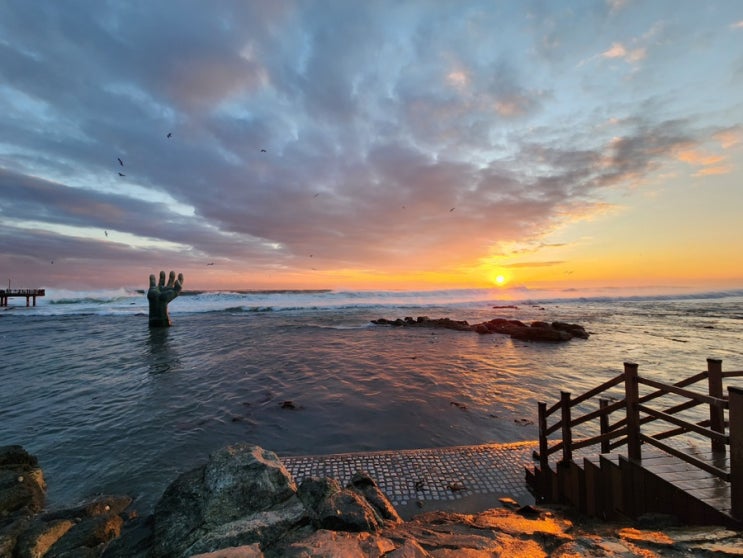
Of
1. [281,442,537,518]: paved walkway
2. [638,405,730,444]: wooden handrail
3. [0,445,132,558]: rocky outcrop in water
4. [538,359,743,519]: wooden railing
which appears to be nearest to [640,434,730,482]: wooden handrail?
[538,359,743,519]: wooden railing

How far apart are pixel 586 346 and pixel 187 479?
22075mm

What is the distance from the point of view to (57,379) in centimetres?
1256

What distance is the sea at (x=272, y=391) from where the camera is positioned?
7.14m

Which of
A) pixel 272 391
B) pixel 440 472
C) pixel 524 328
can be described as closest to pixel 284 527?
pixel 440 472

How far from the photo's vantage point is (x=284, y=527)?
369cm

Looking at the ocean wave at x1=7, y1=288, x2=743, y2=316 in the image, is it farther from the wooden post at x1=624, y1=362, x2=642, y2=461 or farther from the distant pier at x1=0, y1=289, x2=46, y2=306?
the wooden post at x1=624, y1=362, x2=642, y2=461

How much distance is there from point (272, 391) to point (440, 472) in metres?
6.89

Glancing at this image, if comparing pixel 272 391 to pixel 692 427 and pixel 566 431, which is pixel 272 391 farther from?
pixel 692 427

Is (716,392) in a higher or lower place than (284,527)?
higher

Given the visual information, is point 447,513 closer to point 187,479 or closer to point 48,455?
point 187,479

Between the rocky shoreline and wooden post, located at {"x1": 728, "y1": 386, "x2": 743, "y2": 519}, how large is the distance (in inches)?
13.6

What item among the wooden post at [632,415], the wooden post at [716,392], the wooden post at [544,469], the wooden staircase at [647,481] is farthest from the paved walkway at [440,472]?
the wooden post at [716,392]

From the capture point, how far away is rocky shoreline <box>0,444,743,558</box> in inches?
124

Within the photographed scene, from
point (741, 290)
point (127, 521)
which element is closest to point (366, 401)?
point (127, 521)
